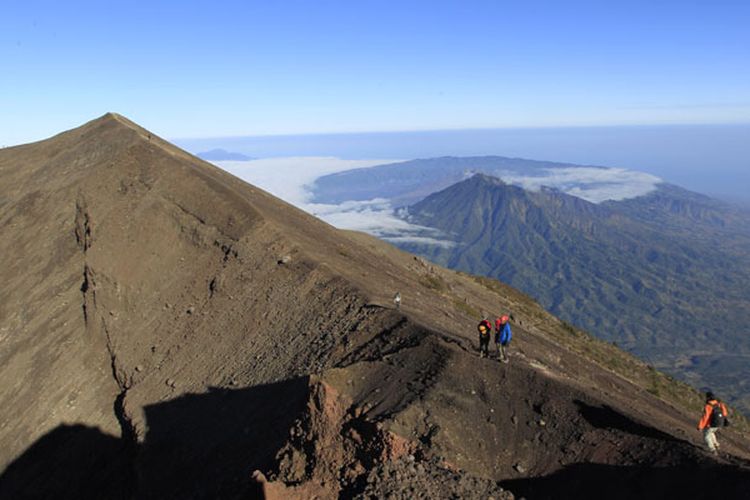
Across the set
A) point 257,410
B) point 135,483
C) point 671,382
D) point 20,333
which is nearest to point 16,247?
point 20,333

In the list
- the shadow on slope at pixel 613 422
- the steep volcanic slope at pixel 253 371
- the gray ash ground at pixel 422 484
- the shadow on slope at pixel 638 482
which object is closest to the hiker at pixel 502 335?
the steep volcanic slope at pixel 253 371

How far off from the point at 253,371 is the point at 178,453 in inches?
141

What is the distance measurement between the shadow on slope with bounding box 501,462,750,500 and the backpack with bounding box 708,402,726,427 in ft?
4.96

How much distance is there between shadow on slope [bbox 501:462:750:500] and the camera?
11.0 m

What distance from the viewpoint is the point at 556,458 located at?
43.7ft

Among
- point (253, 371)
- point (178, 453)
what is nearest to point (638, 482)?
point (253, 371)

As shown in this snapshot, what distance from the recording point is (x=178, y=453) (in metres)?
18.3

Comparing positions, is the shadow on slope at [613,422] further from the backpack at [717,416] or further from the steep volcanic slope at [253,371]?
the backpack at [717,416]

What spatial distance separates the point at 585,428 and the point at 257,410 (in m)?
9.54

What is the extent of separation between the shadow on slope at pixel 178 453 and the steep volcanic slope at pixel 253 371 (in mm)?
82

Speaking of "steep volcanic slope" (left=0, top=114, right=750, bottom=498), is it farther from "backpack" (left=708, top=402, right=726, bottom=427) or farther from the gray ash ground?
"backpack" (left=708, top=402, right=726, bottom=427)

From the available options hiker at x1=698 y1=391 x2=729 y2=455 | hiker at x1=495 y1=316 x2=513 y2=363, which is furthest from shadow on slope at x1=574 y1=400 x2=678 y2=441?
hiker at x1=495 y1=316 x2=513 y2=363

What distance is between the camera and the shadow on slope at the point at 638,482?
10969 millimetres

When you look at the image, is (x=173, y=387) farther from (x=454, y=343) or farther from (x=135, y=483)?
(x=454, y=343)
